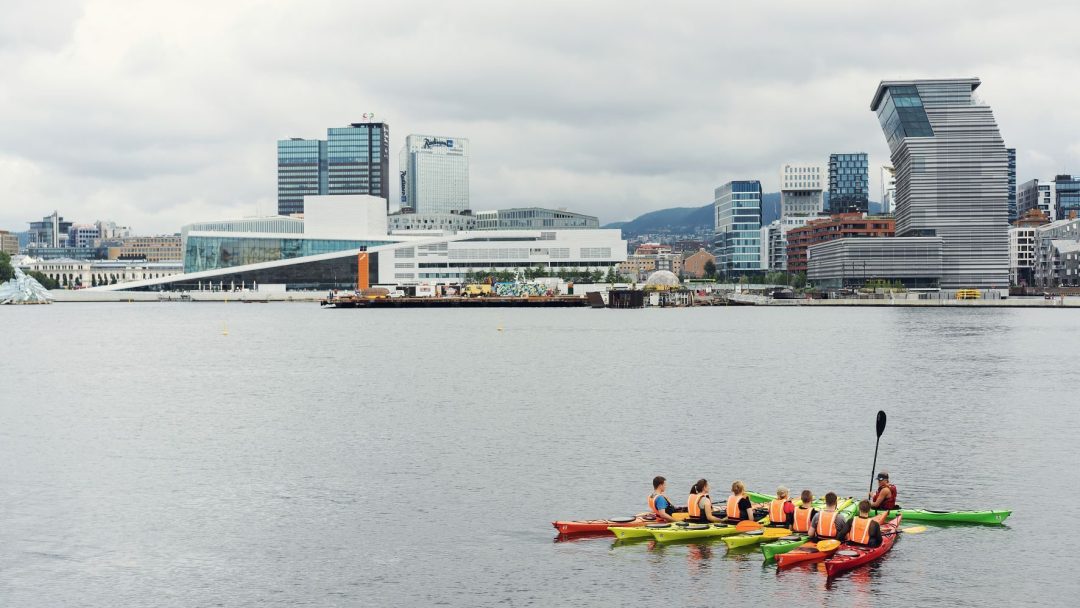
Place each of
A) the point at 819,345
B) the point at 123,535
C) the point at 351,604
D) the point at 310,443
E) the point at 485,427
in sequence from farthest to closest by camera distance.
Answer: the point at 819,345 < the point at 485,427 < the point at 310,443 < the point at 123,535 < the point at 351,604

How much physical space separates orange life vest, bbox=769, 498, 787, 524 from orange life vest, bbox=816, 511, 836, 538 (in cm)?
127

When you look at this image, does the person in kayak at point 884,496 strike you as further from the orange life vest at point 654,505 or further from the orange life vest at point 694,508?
the orange life vest at point 654,505

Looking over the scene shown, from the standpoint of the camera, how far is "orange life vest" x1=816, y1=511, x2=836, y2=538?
31844 millimetres

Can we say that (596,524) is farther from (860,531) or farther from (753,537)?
(860,531)

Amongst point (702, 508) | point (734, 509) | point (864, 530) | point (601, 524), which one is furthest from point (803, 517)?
point (601, 524)

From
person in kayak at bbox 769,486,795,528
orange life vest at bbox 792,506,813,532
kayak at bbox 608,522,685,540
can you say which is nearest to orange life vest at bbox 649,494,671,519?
kayak at bbox 608,522,685,540

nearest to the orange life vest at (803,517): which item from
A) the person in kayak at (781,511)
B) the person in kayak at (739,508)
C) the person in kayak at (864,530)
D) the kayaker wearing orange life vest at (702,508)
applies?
the person in kayak at (781,511)

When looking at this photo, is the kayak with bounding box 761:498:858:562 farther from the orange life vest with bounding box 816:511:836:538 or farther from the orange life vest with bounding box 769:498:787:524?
the orange life vest with bounding box 769:498:787:524

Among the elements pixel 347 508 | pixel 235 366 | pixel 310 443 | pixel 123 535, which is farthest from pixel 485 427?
pixel 235 366

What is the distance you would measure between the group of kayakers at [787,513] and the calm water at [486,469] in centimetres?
110

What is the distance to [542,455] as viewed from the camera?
156 ft

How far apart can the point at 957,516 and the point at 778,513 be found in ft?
21.8

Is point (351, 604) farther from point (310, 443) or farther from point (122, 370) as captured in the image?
point (122, 370)

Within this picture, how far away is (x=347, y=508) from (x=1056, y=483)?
85.9 ft
